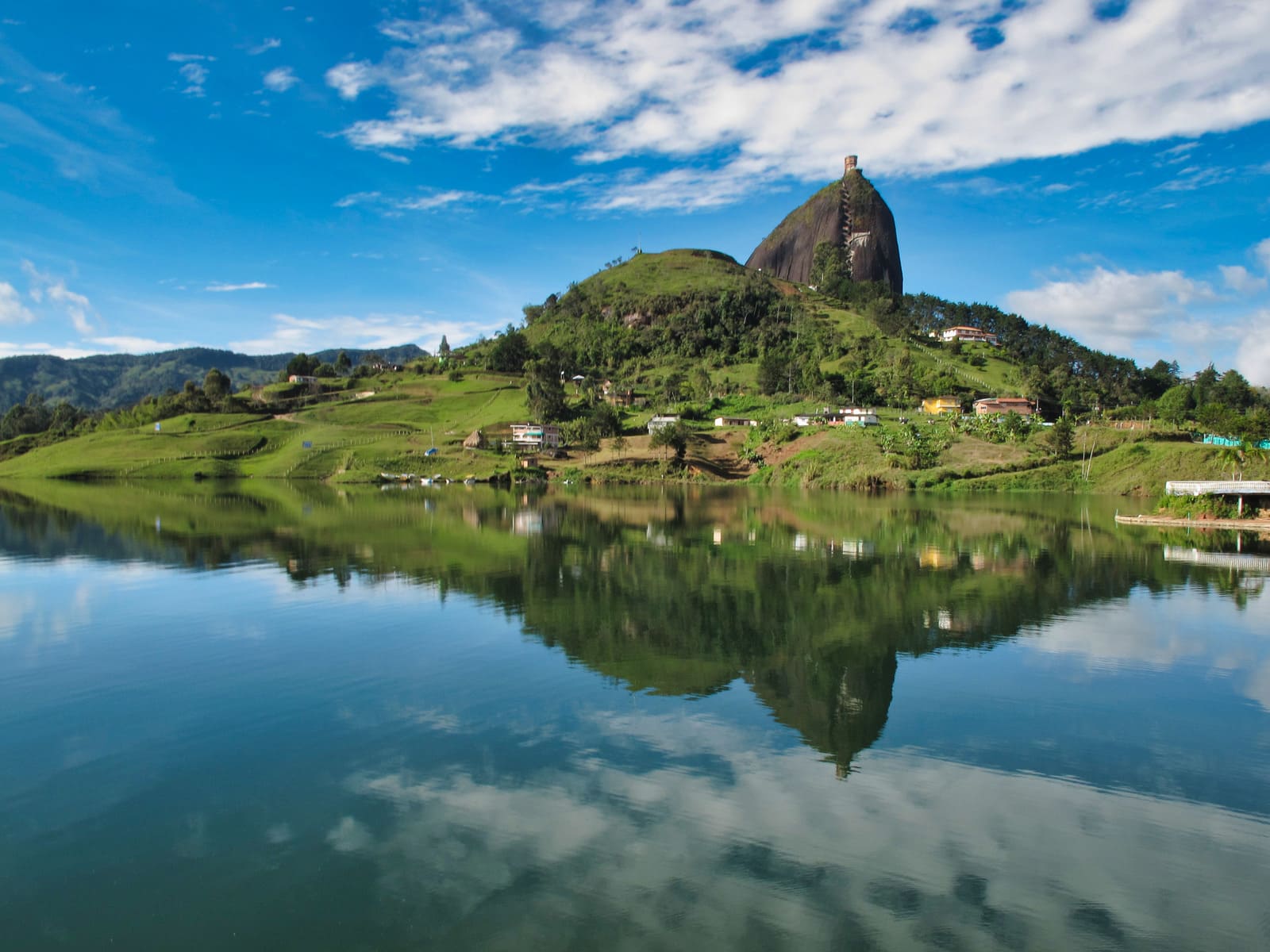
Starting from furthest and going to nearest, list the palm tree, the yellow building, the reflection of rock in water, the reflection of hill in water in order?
the yellow building, the palm tree, the reflection of hill in water, the reflection of rock in water

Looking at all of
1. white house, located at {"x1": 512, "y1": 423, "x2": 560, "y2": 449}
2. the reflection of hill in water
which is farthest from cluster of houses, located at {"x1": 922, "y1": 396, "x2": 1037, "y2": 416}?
white house, located at {"x1": 512, "y1": 423, "x2": 560, "y2": 449}

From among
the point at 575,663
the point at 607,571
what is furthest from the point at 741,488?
the point at 575,663

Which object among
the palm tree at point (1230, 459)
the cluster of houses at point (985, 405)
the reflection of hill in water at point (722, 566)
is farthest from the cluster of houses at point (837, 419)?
the reflection of hill in water at point (722, 566)

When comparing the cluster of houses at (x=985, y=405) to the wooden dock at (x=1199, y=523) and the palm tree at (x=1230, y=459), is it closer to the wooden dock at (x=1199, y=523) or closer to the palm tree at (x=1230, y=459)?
the palm tree at (x=1230, y=459)

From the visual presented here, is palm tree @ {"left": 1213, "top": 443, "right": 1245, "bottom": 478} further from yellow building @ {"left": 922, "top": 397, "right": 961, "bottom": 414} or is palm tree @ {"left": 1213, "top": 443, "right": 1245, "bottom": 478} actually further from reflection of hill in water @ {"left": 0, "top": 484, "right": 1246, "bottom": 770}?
yellow building @ {"left": 922, "top": 397, "right": 961, "bottom": 414}

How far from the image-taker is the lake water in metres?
11.0

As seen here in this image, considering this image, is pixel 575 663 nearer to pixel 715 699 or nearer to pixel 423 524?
pixel 715 699

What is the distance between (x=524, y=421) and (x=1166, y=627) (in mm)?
121587

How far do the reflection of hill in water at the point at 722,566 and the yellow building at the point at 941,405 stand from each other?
200 feet

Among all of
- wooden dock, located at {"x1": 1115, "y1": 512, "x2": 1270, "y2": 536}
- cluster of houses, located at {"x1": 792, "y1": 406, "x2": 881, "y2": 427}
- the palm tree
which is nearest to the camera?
wooden dock, located at {"x1": 1115, "y1": 512, "x2": 1270, "y2": 536}

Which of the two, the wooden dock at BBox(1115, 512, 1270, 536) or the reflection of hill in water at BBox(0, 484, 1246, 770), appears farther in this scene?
the wooden dock at BBox(1115, 512, 1270, 536)

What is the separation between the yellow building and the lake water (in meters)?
108

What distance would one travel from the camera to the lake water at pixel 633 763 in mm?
11008

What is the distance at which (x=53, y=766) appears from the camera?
614 inches
